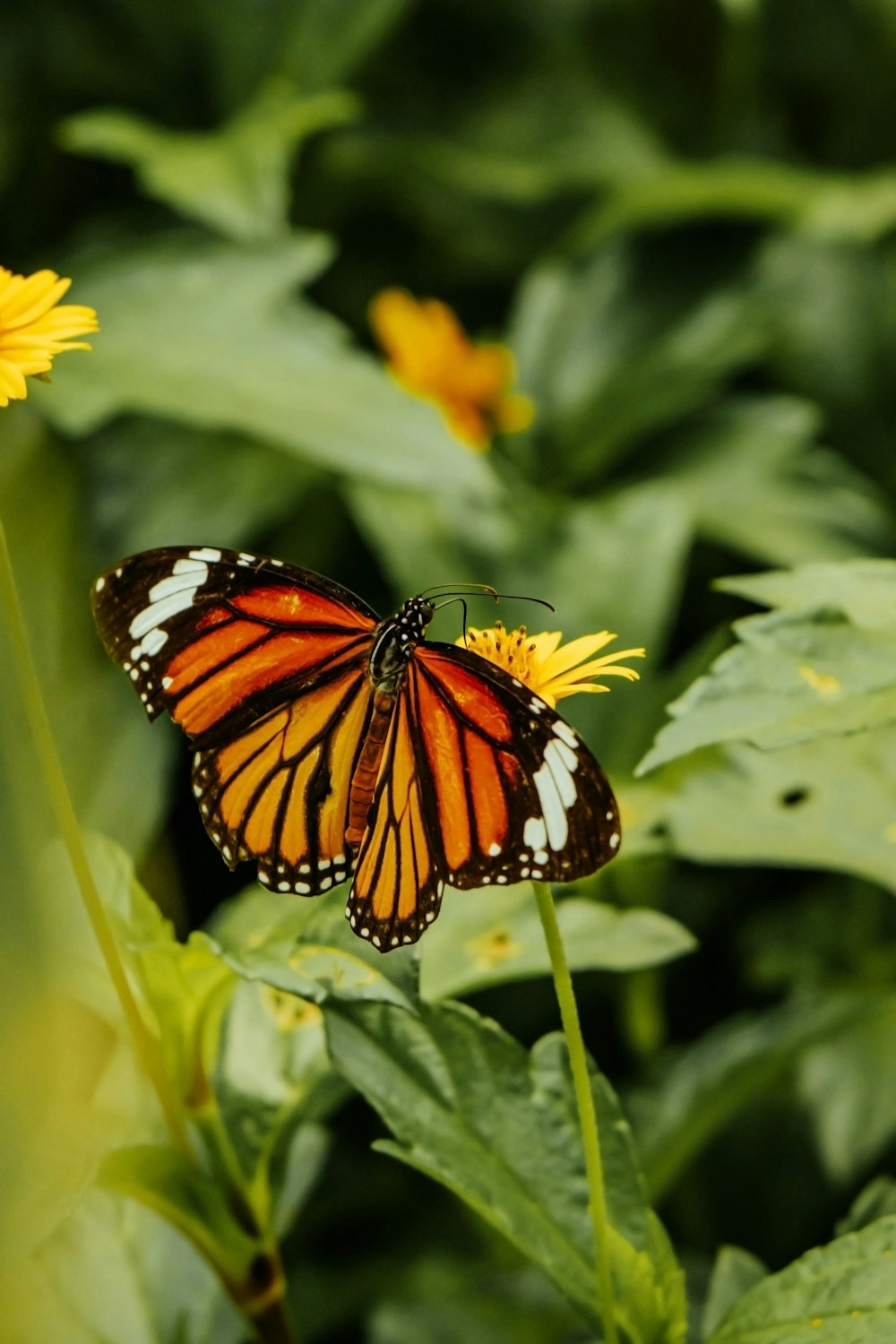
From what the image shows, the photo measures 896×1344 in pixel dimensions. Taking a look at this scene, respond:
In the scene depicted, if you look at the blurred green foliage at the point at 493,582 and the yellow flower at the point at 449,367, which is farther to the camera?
the yellow flower at the point at 449,367

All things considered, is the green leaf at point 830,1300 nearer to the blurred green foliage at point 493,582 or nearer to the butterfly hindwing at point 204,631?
the blurred green foliage at point 493,582

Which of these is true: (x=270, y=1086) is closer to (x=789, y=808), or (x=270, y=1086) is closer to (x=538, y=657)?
(x=538, y=657)

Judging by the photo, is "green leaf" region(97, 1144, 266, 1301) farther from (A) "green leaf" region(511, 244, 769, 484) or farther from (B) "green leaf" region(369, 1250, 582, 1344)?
(A) "green leaf" region(511, 244, 769, 484)

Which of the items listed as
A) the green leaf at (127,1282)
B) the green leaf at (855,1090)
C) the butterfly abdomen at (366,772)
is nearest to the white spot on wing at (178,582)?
the butterfly abdomen at (366,772)

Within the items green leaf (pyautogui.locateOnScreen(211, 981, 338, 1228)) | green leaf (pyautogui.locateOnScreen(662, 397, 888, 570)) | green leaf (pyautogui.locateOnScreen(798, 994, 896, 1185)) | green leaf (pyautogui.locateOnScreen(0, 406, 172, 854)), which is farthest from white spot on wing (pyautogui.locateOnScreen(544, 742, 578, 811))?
green leaf (pyautogui.locateOnScreen(662, 397, 888, 570))

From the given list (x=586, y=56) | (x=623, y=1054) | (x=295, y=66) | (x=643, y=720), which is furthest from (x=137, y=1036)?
(x=586, y=56)

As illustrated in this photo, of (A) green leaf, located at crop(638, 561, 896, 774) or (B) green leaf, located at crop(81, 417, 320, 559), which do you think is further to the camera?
(B) green leaf, located at crop(81, 417, 320, 559)

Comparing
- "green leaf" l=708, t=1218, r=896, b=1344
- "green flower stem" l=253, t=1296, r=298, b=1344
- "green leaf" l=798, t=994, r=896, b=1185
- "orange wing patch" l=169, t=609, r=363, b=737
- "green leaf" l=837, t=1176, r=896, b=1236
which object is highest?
"orange wing patch" l=169, t=609, r=363, b=737
